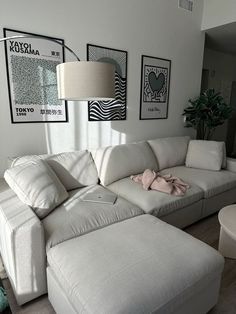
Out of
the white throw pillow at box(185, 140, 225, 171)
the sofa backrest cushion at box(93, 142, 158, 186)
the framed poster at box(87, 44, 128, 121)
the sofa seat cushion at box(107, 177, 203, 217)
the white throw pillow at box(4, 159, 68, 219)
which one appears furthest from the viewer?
the white throw pillow at box(185, 140, 225, 171)

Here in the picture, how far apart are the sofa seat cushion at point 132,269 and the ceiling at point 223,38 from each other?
332 cm

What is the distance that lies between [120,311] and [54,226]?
758 mm

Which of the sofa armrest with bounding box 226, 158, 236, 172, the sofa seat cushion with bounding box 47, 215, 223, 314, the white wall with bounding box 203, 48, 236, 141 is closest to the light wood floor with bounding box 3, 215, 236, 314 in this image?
the sofa seat cushion with bounding box 47, 215, 223, 314

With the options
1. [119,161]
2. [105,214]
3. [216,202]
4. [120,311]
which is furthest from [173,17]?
[120,311]

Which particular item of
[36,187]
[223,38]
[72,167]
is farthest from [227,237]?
[223,38]

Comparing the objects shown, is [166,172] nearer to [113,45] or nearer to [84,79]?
[113,45]

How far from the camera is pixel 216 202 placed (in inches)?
104

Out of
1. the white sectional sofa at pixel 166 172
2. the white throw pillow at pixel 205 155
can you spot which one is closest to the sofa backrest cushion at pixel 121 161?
the white sectional sofa at pixel 166 172

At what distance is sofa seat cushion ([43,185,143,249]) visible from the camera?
1510 millimetres

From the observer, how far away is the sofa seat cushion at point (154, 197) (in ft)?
6.59

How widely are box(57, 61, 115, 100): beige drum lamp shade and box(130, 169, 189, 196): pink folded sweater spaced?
1.16 m

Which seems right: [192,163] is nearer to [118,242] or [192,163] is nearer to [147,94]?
[147,94]

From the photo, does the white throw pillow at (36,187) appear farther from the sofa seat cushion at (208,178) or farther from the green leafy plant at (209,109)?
the green leafy plant at (209,109)

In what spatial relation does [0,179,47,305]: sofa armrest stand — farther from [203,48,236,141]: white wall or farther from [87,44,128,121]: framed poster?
[203,48,236,141]: white wall
